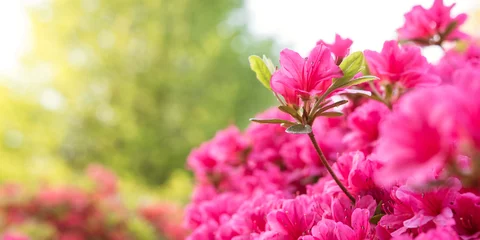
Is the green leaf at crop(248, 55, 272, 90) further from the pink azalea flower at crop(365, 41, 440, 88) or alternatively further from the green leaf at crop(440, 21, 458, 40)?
the green leaf at crop(440, 21, 458, 40)

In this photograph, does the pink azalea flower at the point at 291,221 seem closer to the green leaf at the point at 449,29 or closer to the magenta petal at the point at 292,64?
the magenta petal at the point at 292,64

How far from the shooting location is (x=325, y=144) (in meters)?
1.09

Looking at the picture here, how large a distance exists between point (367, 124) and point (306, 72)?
0.32 metres

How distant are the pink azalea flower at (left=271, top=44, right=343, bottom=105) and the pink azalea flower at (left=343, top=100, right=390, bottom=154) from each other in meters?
0.29

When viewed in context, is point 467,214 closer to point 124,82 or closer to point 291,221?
point 291,221

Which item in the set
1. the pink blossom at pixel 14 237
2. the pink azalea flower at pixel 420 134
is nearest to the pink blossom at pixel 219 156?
the pink azalea flower at pixel 420 134

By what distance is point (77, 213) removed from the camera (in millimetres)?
2664

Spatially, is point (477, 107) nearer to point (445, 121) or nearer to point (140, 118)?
point (445, 121)

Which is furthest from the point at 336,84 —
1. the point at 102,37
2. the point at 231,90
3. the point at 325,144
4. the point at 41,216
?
the point at 102,37

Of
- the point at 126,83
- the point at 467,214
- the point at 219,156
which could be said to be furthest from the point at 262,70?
the point at 126,83

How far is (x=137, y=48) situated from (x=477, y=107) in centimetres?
560

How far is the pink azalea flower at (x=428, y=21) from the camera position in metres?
0.98

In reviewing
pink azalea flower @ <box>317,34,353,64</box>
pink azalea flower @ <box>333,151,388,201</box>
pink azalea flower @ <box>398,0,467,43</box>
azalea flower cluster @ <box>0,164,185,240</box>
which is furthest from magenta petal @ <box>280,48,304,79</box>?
azalea flower cluster @ <box>0,164,185,240</box>

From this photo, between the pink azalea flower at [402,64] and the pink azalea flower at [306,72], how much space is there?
15cm
